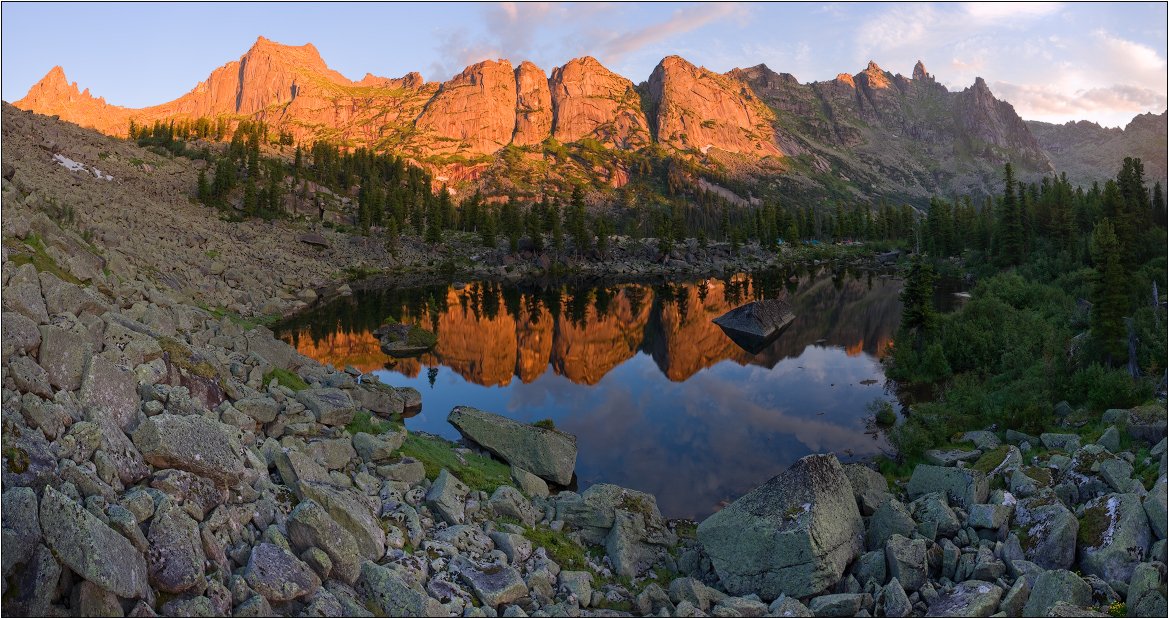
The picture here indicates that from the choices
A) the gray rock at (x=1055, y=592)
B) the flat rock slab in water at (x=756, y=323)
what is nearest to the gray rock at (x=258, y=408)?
the gray rock at (x=1055, y=592)

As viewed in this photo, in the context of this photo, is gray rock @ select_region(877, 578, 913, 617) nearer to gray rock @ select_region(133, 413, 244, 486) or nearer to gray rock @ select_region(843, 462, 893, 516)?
gray rock @ select_region(843, 462, 893, 516)

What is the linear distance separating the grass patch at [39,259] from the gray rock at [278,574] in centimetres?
1419

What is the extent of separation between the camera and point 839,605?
1212 centimetres

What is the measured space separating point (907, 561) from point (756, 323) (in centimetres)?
4071

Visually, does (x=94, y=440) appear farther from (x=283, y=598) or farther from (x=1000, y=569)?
(x=1000, y=569)

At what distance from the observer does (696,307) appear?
6969 cm

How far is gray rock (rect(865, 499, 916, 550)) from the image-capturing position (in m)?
14.3

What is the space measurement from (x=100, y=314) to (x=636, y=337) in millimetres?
40778

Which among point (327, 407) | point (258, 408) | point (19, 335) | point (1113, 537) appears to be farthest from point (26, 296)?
point (1113, 537)

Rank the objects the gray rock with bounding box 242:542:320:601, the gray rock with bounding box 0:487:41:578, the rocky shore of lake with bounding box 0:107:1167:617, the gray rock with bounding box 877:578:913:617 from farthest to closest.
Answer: the gray rock with bounding box 877:578:913:617 → the gray rock with bounding box 242:542:320:601 → the rocky shore of lake with bounding box 0:107:1167:617 → the gray rock with bounding box 0:487:41:578

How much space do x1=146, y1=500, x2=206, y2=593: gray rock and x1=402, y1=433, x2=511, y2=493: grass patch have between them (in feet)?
25.5

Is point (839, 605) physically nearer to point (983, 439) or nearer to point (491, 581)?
point (491, 581)

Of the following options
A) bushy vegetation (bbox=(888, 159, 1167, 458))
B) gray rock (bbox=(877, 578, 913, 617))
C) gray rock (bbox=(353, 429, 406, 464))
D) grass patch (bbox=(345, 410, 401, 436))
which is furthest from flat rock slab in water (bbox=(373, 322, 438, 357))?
gray rock (bbox=(877, 578, 913, 617))

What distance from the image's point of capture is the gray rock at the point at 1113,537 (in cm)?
1175
